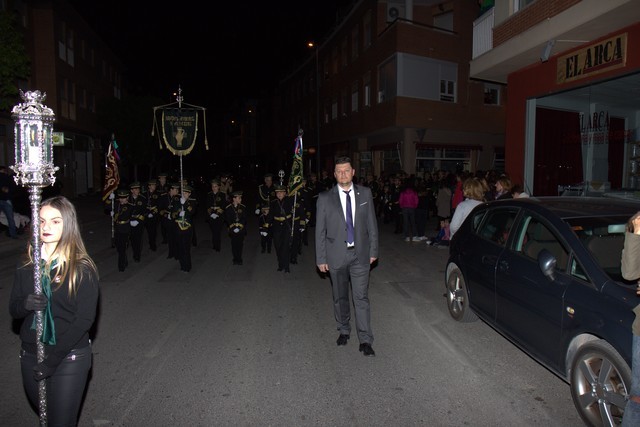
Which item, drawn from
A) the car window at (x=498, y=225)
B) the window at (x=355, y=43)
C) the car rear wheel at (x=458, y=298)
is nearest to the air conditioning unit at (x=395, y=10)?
the window at (x=355, y=43)

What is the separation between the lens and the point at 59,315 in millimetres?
2971

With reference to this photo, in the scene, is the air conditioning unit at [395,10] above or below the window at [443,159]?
above

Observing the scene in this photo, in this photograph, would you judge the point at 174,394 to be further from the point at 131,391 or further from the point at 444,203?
the point at 444,203

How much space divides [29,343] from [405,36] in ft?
78.2

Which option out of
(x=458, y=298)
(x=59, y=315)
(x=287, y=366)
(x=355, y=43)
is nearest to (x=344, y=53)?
(x=355, y=43)

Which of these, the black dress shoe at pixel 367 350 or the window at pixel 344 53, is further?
the window at pixel 344 53

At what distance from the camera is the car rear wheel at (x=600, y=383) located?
3.48m

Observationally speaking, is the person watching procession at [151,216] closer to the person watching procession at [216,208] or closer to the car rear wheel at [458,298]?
the person watching procession at [216,208]

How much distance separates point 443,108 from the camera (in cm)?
2553

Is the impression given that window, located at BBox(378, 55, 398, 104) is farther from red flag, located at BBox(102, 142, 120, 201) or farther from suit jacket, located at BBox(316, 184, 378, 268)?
suit jacket, located at BBox(316, 184, 378, 268)

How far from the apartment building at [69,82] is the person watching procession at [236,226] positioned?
45.8 feet

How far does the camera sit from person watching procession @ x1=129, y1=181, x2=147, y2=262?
1072cm

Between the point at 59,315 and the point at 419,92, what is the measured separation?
2382 centimetres

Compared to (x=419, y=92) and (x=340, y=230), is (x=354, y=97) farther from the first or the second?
(x=340, y=230)
